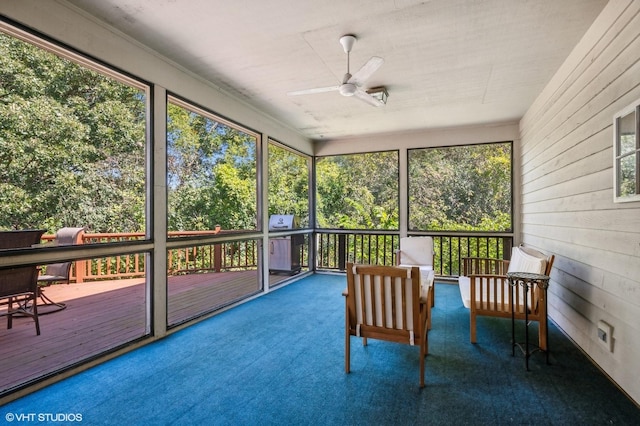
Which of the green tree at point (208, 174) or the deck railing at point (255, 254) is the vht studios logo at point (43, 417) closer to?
the deck railing at point (255, 254)

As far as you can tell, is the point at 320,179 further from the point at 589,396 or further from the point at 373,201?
the point at 589,396

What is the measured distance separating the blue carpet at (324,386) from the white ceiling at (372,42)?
275 cm

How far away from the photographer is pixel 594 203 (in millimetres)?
2561

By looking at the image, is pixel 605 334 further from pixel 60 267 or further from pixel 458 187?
pixel 458 187

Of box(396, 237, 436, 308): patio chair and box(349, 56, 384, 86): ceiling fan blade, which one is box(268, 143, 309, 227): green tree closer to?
box(396, 237, 436, 308): patio chair

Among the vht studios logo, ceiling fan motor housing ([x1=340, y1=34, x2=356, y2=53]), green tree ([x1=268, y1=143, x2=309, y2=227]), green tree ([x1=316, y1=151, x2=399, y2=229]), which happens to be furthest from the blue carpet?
green tree ([x1=316, y1=151, x2=399, y2=229])

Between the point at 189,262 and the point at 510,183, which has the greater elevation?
the point at 510,183

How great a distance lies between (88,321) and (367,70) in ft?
12.2

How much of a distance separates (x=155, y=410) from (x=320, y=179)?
214 inches

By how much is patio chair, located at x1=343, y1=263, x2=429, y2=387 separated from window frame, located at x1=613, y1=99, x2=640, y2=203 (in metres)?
1.44

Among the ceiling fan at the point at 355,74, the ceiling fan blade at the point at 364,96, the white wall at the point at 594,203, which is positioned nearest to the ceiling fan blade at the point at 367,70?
the ceiling fan at the point at 355,74

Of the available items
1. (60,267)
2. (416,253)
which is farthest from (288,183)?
(60,267)

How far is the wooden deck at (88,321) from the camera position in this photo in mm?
2486

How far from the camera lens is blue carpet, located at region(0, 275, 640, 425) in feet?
6.30
